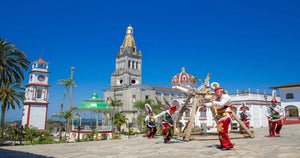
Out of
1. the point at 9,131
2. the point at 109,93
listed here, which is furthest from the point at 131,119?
the point at 9,131

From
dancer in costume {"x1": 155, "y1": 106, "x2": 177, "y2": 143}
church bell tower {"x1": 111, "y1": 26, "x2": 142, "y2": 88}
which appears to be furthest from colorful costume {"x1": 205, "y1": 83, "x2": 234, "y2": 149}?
church bell tower {"x1": 111, "y1": 26, "x2": 142, "y2": 88}

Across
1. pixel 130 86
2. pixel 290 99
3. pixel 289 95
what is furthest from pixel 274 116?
pixel 130 86

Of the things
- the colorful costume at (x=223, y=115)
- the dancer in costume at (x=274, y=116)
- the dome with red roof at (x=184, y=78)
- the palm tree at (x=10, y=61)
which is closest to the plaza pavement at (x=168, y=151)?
the colorful costume at (x=223, y=115)

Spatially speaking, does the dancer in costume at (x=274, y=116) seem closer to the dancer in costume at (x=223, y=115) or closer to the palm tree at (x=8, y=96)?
the dancer in costume at (x=223, y=115)

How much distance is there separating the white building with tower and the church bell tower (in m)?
23.1

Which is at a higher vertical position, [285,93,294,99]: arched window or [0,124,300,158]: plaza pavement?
[285,93,294,99]: arched window

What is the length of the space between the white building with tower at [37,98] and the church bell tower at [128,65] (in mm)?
23130

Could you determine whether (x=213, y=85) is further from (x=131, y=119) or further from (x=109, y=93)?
(x=109, y=93)

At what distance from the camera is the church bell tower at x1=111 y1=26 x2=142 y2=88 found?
203 ft

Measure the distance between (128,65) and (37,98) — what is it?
96.9 feet

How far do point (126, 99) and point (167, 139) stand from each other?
4700 cm

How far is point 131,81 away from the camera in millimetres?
63156

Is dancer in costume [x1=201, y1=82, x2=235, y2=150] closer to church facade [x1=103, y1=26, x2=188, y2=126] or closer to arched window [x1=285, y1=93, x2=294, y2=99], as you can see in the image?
arched window [x1=285, y1=93, x2=294, y2=99]

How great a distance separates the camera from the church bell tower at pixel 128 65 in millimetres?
61878
